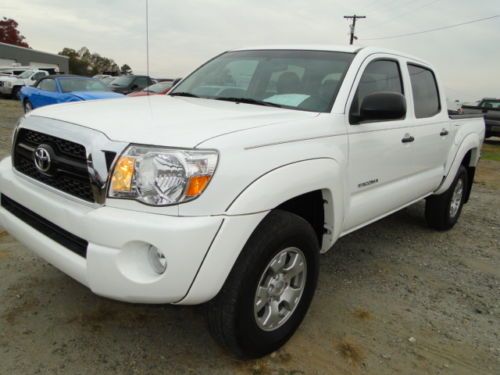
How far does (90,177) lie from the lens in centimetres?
206

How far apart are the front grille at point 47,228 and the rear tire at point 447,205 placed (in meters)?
3.82

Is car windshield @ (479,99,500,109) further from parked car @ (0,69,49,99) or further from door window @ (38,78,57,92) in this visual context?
parked car @ (0,69,49,99)

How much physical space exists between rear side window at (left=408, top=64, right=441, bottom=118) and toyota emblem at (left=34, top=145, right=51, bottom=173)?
2908 millimetres

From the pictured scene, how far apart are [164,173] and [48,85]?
34.9 ft

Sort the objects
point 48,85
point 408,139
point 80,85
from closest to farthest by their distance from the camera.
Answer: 1. point 408,139
2. point 80,85
3. point 48,85

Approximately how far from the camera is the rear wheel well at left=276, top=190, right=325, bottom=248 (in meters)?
2.69

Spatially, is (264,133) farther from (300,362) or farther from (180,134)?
(300,362)

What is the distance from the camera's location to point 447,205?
4.77m

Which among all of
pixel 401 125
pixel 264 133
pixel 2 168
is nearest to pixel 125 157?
pixel 264 133

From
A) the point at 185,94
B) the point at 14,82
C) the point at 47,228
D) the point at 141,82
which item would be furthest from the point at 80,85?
the point at 14,82

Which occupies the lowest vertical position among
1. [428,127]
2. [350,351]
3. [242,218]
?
[350,351]

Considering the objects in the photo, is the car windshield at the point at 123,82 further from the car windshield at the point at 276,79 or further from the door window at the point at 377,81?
the door window at the point at 377,81

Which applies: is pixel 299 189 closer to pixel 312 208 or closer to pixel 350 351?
pixel 312 208

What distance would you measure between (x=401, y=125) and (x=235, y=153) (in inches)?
74.8
